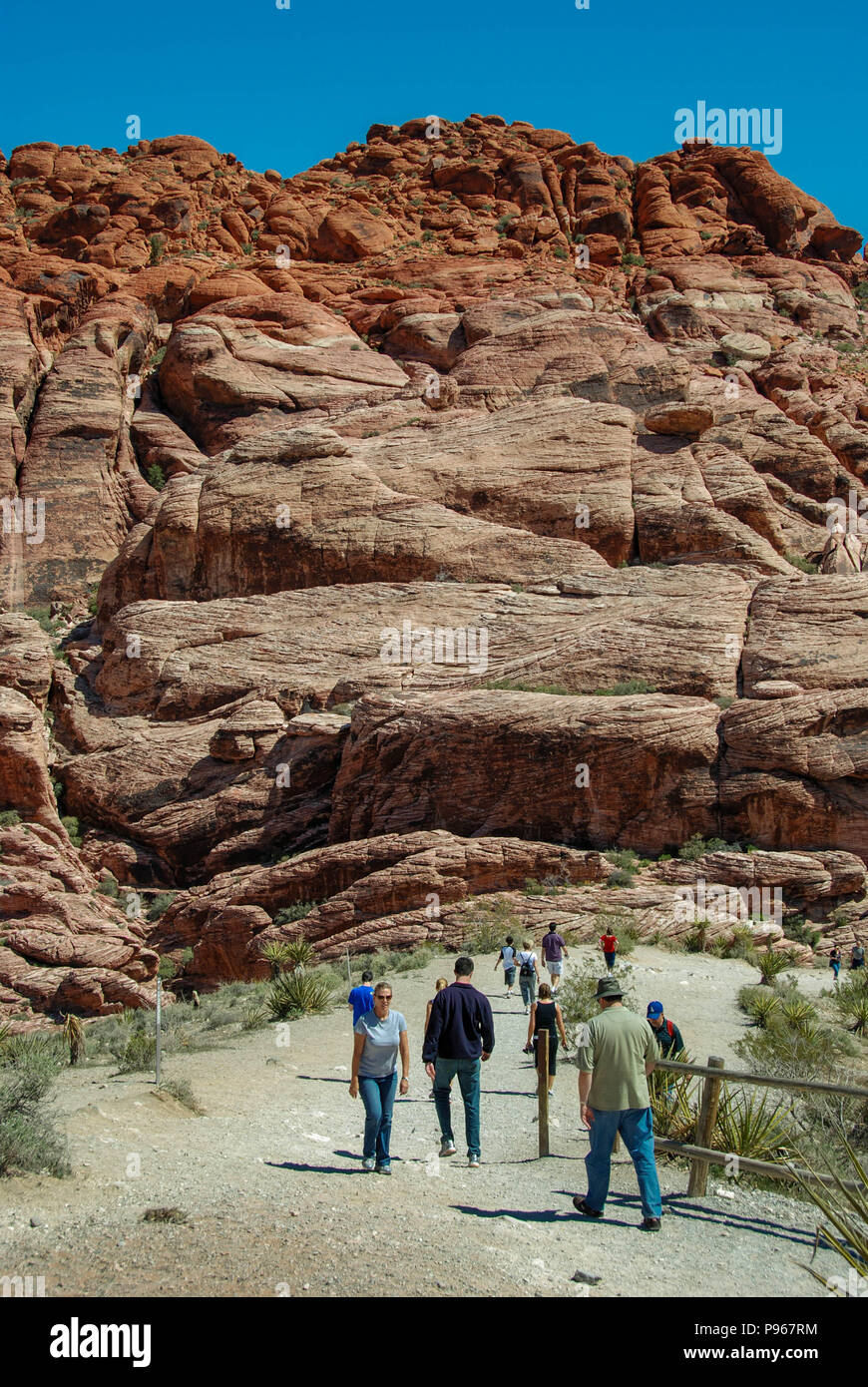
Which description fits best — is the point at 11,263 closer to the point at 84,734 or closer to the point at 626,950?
the point at 84,734

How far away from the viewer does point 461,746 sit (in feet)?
83.8

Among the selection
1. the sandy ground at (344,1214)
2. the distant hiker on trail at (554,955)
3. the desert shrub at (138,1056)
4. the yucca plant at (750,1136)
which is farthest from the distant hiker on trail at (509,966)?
the yucca plant at (750,1136)

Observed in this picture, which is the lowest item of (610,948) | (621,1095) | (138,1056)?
(138,1056)

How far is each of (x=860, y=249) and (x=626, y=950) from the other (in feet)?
217

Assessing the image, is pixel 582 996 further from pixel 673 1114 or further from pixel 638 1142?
pixel 638 1142

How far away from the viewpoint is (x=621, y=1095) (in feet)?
23.9

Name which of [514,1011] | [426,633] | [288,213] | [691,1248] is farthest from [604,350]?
[691,1248]

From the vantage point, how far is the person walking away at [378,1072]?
8.62 m

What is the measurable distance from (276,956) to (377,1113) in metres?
13.4

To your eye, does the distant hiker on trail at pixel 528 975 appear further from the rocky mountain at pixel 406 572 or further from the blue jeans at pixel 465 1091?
the blue jeans at pixel 465 1091

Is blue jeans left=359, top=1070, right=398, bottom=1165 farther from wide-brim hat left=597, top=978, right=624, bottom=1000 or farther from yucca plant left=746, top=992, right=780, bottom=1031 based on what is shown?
yucca plant left=746, top=992, right=780, bottom=1031

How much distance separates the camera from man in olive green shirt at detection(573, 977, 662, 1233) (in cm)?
730

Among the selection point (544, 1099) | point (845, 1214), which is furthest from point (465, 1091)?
point (845, 1214)

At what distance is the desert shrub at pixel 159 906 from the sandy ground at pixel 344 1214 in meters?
15.6
